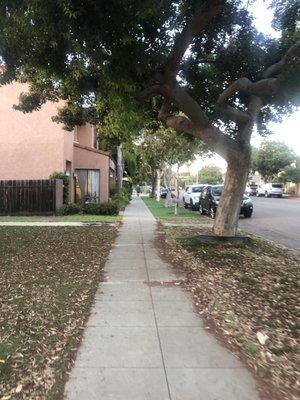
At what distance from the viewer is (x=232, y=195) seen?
1205 cm

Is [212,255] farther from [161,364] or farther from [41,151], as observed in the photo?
[41,151]

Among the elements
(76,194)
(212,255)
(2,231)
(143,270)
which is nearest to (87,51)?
(143,270)

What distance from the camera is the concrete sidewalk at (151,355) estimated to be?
3.95 meters

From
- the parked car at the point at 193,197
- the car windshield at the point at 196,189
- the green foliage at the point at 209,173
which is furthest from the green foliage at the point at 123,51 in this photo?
the green foliage at the point at 209,173

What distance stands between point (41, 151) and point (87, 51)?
14773 millimetres

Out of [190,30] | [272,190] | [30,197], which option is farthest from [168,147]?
[272,190]

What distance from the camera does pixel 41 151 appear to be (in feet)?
75.6

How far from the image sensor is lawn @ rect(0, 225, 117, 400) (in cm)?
420

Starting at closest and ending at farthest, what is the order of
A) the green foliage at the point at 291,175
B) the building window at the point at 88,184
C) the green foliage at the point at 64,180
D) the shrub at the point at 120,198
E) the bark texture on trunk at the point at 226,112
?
1. the bark texture on trunk at the point at 226,112
2. the green foliage at the point at 64,180
3. the building window at the point at 88,184
4. the shrub at the point at 120,198
5. the green foliage at the point at 291,175

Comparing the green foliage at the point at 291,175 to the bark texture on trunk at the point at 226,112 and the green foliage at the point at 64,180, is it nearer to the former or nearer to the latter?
the green foliage at the point at 64,180

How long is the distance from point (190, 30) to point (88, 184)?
18.1m

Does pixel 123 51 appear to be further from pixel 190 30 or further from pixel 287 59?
pixel 287 59

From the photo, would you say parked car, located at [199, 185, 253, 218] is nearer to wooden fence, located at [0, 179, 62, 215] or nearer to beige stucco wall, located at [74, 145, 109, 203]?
beige stucco wall, located at [74, 145, 109, 203]

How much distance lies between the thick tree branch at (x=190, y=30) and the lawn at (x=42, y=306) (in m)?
4.55
